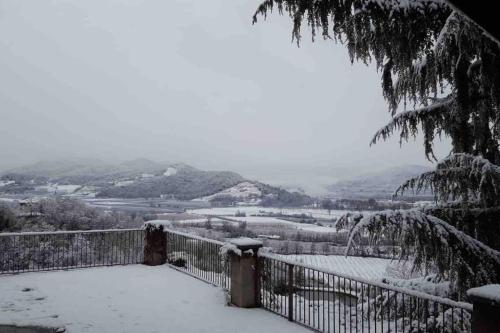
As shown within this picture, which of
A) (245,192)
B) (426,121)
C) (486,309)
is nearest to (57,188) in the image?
(245,192)

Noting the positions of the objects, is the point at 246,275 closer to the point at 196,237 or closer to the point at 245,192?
the point at 196,237

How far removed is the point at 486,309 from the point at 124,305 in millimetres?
6594

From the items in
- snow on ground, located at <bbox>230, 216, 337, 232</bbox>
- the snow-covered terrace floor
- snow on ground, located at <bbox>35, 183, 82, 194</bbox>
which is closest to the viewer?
the snow-covered terrace floor

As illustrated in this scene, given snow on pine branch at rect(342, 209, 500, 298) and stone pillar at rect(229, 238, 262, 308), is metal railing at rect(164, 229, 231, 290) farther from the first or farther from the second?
snow on pine branch at rect(342, 209, 500, 298)

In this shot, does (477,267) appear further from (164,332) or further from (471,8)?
(164,332)

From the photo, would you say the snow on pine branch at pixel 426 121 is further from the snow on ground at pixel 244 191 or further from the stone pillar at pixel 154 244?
the snow on ground at pixel 244 191

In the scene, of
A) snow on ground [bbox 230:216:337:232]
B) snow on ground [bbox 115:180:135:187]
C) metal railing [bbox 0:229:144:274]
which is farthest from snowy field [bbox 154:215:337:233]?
metal railing [bbox 0:229:144:274]

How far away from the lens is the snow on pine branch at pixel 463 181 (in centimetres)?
516

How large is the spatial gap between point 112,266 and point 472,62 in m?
11.0

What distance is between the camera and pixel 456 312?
19.3 feet

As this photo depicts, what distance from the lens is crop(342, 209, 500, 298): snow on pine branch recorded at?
470 cm

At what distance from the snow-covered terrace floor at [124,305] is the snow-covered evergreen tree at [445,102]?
10.0ft

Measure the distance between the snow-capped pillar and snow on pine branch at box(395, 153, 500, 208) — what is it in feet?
5.53

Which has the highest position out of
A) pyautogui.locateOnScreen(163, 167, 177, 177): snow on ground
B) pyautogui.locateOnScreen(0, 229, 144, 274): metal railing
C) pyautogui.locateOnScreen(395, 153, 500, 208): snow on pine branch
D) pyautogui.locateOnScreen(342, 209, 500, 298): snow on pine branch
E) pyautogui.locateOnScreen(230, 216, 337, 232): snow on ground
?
pyautogui.locateOnScreen(163, 167, 177, 177): snow on ground
